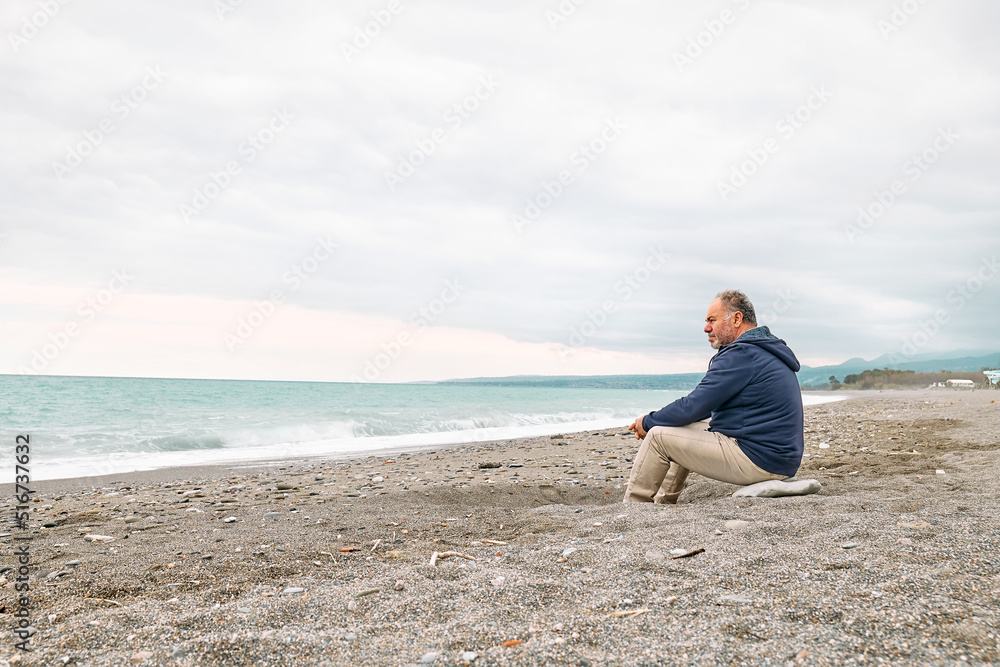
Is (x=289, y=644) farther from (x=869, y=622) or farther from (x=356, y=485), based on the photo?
(x=356, y=485)

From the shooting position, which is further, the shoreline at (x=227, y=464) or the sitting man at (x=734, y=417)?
the shoreline at (x=227, y=464)

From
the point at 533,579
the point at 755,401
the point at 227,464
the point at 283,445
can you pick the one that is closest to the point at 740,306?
the point at 755,401

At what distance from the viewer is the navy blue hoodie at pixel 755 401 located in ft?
14.9

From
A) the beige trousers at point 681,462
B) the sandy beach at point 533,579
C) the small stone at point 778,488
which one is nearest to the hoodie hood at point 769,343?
the beige trousers at point 681,462

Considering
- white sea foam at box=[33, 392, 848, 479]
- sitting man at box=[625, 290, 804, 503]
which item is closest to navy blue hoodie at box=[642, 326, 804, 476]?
sitting man at box=[625, 290, 804, 503]

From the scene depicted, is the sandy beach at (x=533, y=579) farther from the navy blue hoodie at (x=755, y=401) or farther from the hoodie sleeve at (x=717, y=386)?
the hoodie sleeve at (x=717, y=386)

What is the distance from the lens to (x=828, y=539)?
3350 millimetres

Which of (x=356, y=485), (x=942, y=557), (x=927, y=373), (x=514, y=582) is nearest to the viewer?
(x=942, y=557)

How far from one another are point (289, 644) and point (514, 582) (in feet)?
3.73

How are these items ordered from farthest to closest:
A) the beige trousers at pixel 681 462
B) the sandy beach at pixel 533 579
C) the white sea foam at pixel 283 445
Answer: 1. the white sea foam at pixel 283 445
2. the beige trousers at pixel 681 462
3. the sandy beach at pixel 533 579

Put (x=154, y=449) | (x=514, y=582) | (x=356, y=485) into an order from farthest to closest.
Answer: (x=154, y=449)
(x=356, y=485)
(x=514, y=582)

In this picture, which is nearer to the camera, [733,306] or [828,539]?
[828,539]

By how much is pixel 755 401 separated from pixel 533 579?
101 inches

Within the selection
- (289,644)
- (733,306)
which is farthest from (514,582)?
(733,306)
